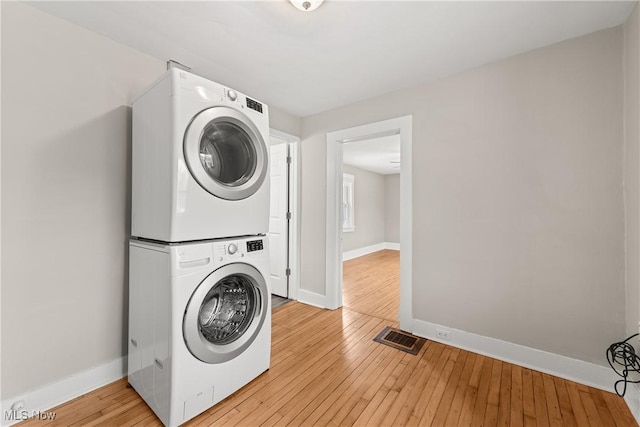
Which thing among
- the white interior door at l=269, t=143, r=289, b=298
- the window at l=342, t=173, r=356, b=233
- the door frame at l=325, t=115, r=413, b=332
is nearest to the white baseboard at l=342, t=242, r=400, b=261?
the window at l=342, t=173, r=356, b=233

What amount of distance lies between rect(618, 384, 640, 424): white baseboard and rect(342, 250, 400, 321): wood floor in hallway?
159 cm

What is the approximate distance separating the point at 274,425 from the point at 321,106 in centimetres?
284

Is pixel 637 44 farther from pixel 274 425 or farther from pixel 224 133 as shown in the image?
pixel 274 425

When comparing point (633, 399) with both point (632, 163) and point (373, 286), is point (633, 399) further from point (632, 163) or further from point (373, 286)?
point (373, 286)

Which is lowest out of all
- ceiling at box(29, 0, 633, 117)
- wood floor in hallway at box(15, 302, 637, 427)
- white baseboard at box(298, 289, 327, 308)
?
wood floor in hallway at box(15, 302, 637, 427)

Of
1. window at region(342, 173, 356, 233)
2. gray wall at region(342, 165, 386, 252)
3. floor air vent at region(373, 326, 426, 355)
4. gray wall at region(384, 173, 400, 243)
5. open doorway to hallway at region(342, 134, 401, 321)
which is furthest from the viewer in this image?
gray wall at region(384, 173, 400, 243)

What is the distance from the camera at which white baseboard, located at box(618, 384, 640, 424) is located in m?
1.43

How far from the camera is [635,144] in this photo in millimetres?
1498

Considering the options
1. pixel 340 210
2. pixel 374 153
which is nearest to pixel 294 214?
pixel 340 210

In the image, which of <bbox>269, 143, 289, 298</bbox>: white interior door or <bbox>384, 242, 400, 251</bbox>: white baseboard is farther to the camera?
<bbox>384, 242, 400, 251</bbox>: white baseboard

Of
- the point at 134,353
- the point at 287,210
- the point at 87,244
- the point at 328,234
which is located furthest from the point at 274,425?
the point at 287,210

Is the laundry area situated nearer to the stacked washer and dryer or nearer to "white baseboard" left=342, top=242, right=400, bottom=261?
the stacked washer and dryer

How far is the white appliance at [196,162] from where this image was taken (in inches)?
54.3

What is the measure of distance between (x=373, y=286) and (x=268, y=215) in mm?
2707
